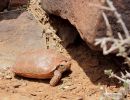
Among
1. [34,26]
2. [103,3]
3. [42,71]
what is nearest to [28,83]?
[42,71]

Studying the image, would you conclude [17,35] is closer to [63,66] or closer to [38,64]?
[38,64]

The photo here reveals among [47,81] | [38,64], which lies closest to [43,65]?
[38,64]

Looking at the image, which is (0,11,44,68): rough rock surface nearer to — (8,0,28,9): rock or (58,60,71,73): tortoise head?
(8,0,28,9): rock

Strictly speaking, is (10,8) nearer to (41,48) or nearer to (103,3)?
(41,48)

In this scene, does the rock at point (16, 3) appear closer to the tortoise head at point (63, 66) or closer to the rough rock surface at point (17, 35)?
the rough rock surface at point (17, 35)

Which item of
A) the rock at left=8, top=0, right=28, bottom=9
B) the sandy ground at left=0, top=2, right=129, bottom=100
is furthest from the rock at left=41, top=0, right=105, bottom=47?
the rock at left=8, top=0, right=28, bottom=9

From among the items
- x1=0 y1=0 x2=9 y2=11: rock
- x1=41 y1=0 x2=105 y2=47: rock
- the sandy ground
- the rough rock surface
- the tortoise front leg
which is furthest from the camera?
x1=0 y1=0 x2=9 y2=11: rock
